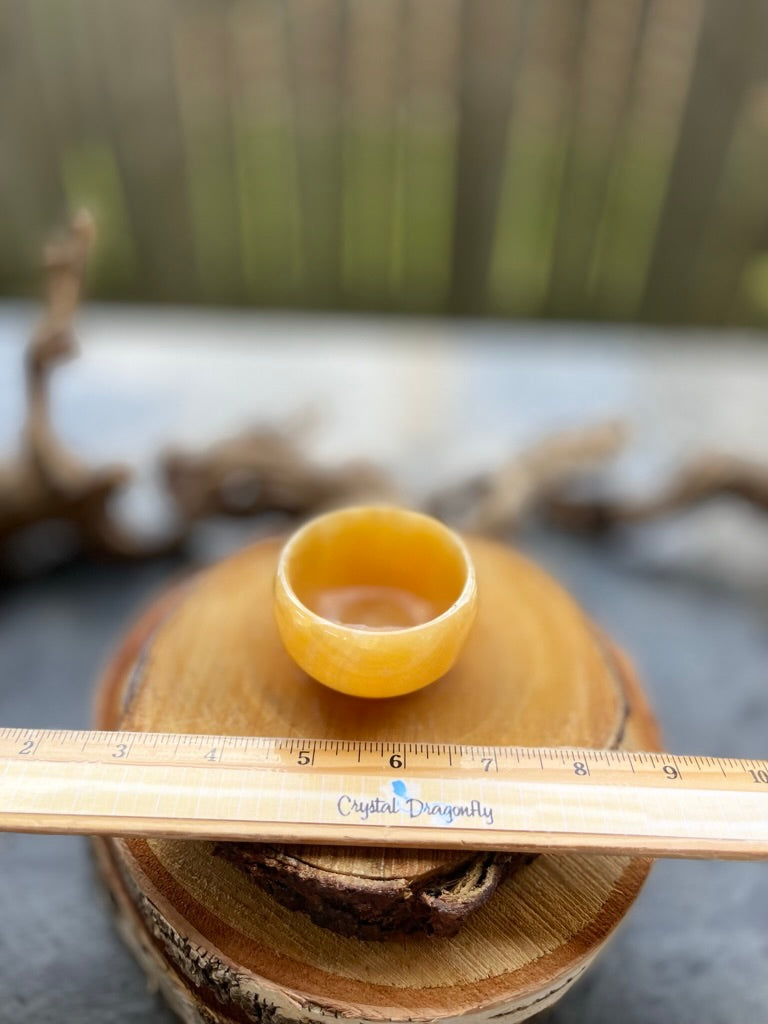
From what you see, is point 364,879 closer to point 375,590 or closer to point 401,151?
point 375,590

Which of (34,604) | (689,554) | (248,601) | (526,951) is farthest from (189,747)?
(689,554)

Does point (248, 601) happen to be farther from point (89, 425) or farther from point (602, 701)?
point (89, 425)

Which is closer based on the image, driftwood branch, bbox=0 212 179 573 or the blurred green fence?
driftwood branch, bbox=0 212 179 573

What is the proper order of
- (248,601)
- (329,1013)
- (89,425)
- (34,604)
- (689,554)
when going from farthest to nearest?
(89,425) < (689,554) < (34,604) < (248,601) < (329,1013)

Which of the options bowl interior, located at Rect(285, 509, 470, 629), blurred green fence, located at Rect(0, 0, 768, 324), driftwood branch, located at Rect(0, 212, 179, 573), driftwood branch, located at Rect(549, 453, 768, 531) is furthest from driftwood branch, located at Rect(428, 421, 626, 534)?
blurred green fence, located at Rect(0, 0, 768, 324)

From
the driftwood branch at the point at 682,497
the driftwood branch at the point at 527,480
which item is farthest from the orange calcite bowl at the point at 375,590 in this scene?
the driftwood branch at the point at 682,497

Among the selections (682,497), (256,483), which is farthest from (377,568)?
(682,497)

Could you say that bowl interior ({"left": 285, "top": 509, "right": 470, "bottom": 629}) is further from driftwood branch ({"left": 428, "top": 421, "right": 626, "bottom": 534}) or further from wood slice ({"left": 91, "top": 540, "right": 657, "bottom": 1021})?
driftwood branch ({"left": 428, "top": 421, "right": 626, "bottom": 534})
